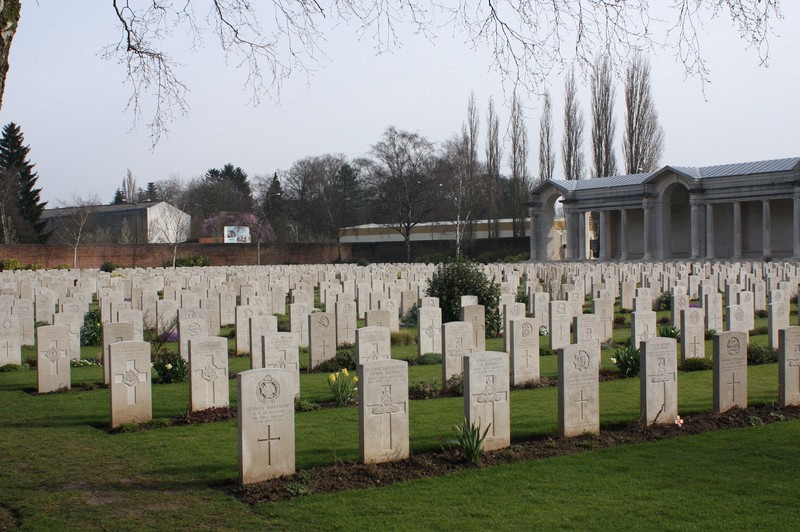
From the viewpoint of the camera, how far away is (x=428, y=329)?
14.5 meters

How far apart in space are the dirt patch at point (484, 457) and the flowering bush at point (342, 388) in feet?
8.79

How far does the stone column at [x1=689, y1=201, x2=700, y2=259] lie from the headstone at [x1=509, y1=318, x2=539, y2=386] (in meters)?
39.8

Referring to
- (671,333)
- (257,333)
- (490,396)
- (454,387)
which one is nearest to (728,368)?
(490,396)

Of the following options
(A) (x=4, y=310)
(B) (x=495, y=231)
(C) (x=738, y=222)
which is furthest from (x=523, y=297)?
(B) (x=495, y=231)

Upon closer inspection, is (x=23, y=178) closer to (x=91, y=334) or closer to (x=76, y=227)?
(x=76, y=227)

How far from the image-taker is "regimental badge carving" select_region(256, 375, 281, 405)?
6.78 m

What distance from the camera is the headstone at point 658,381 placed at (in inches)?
344

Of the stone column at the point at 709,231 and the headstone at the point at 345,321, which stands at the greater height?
the stone column at the point at 709,231

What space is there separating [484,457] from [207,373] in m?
3.88

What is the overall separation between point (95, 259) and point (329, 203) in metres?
24.7

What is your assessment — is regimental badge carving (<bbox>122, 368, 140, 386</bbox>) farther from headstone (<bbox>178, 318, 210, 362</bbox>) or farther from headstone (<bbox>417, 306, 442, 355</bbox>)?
headstone (<bbox>417, 306, 442, 355</bbox>)

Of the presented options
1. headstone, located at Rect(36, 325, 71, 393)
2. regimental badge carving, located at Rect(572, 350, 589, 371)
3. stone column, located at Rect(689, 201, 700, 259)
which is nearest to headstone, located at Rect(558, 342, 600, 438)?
regimental badge carving, located at Rect(572, 350, 589, 371)

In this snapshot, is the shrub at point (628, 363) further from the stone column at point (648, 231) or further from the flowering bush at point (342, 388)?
the stone column at point (648, 231)

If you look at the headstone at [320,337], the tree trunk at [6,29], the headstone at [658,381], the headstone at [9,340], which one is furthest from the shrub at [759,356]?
the headstone at [9,340]
